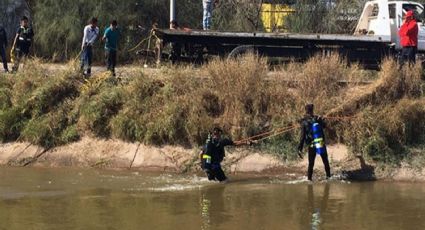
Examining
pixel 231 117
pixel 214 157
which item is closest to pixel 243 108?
pixel 231 117

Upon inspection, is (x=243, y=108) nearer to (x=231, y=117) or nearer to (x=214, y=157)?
(x=231, y=117)

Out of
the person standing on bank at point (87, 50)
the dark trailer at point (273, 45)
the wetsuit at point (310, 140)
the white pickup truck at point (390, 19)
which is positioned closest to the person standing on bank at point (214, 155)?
the wetsuit at point (310, 140)

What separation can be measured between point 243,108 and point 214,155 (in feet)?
7.64

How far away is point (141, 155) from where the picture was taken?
50.9 ft

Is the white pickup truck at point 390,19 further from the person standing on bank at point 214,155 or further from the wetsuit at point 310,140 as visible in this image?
the person standing on bank at point 214,155

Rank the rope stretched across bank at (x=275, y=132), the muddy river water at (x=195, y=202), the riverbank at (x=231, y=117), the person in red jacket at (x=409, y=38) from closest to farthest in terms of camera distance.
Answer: the muddy river water at (x=195, y=202), the riverbank at (x=231, y=117), the rope stretched across bank at (x=275, y=132), the person in red jacket at (x=409, y=38)

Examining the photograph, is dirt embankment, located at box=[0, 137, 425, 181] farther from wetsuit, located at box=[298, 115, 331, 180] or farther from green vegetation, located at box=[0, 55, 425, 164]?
wetsuit, located at box=[298, 115, 331, 180]

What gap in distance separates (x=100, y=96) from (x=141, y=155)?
2047mm

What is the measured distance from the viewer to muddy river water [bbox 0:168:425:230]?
10375mm

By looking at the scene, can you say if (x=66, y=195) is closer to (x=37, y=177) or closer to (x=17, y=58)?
(x=37, y=177)

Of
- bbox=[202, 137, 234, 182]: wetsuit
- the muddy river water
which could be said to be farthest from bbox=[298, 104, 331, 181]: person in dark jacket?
bbox=[202, 137, 234, 182]: wetsuit

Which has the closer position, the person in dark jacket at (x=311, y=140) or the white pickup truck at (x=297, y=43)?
the person in dark jacket at (x=311, y=140)

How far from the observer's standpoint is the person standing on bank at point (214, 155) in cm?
1345

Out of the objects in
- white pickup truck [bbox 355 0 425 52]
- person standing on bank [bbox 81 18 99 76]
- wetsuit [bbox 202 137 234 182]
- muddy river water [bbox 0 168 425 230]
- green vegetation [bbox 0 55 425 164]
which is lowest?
muddy river water [bbox 0 168 425 230]
